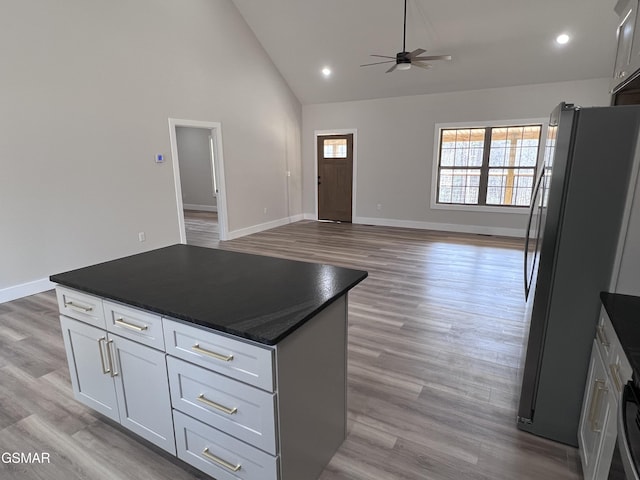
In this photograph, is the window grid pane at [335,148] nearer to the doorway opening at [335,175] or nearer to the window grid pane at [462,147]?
the doorway opening at [335,175]

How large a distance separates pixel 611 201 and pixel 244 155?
609 cm

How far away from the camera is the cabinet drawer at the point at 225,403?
1298 mm

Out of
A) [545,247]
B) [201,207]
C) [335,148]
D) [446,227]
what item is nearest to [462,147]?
[446,227]

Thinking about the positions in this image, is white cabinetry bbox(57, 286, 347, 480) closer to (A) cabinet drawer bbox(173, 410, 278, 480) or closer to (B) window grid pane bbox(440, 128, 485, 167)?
(A) cabinet drawer bbox(173, 410, 278, 480)

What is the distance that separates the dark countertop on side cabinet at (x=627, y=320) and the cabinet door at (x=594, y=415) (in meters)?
0.23

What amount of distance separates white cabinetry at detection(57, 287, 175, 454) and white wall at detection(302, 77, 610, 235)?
6.68 m

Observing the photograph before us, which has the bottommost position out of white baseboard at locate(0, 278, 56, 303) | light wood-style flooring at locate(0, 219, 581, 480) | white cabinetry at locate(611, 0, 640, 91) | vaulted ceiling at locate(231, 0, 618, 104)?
light wood-style flooring at locate(0, 219, 581, 480)

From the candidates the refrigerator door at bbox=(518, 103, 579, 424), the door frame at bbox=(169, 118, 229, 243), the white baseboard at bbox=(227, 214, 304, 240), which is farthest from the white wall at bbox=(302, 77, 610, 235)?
the refrigerator door at bbox=(518, 103, 579, 424)

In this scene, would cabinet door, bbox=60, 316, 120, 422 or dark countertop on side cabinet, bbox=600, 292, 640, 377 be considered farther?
cabinet door, bbox=60, 316, 120, 422

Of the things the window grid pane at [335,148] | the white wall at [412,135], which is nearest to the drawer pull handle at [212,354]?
the white wall at [412,135]

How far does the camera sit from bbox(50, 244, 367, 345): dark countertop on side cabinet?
130cm

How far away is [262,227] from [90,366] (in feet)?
18.7

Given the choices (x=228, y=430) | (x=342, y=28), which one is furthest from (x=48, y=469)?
(x=342, y=28)

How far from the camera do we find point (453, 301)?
12.3ft
